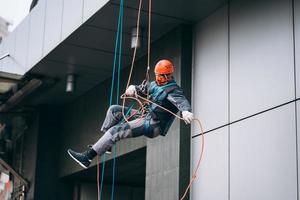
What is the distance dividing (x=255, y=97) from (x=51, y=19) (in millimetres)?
6924

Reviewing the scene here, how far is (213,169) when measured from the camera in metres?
14.2

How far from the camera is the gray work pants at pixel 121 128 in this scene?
442 inches

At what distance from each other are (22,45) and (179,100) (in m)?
10.5

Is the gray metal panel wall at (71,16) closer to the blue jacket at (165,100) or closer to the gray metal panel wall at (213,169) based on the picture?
the gray metal panel wall at (213,169)

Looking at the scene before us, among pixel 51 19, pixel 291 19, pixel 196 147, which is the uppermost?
pixel 51 19

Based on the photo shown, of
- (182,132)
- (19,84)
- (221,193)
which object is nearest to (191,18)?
(182,132)

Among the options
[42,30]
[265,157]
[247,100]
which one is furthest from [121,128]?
[42,30]

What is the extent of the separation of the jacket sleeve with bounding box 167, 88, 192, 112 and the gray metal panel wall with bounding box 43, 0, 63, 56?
700 centimetres

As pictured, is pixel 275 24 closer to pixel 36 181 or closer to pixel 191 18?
pixel 191 18

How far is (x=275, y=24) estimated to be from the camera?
43.4 feet

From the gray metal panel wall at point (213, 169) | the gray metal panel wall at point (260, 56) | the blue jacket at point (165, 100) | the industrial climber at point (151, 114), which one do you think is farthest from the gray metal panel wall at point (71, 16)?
the blue jacket at point (165, 100)

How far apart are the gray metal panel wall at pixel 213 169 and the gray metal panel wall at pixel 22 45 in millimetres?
6754

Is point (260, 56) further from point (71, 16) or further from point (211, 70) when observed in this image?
point (71, 16)

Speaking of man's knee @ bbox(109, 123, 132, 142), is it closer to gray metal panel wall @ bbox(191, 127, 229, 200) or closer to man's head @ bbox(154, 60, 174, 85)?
man's head @ bbox(154, 60, 174, 85)
